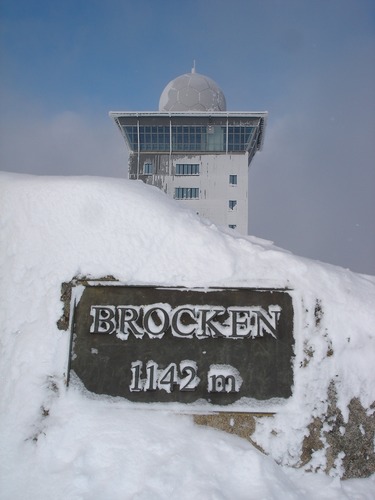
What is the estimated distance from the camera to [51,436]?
10.6ft

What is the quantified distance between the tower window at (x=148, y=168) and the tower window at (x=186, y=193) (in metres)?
3.12

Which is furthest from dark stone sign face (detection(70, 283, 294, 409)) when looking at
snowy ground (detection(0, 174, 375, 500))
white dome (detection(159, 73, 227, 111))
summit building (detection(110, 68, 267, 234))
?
white dome (detection(159, 73, 227, 111))

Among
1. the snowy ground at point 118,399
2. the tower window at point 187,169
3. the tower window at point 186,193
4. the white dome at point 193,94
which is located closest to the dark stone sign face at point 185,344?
the snowy ground at point 118,399

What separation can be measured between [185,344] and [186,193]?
1431 inches

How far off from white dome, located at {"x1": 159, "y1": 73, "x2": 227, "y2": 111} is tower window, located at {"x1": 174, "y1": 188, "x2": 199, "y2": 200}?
24.3ft

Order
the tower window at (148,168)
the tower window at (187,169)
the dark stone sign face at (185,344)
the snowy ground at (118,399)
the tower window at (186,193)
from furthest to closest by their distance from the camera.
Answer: the tower window at (148,168)
the tower window at (187,169)
the tower window at (186,193)
the dark stone sign face at (185,344)
the snowy ground at (118,399)

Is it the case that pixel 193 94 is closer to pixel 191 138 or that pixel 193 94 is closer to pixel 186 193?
pixel 191 138

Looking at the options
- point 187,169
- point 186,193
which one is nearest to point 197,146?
point 187,169

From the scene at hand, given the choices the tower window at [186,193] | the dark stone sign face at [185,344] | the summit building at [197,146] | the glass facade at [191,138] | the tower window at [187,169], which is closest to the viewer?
the dark stone sign face at [185,344]

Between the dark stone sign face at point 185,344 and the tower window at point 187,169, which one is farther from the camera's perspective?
the tower window at point 187,169

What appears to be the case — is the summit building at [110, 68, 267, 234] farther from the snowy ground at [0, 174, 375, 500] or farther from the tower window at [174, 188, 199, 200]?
the snowy ground at [0, 174, 375, 500]

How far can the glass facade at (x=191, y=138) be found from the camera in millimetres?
38844

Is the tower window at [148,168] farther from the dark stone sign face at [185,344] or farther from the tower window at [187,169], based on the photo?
the dark stone sign face at [185,344]

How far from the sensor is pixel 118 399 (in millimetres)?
3496
